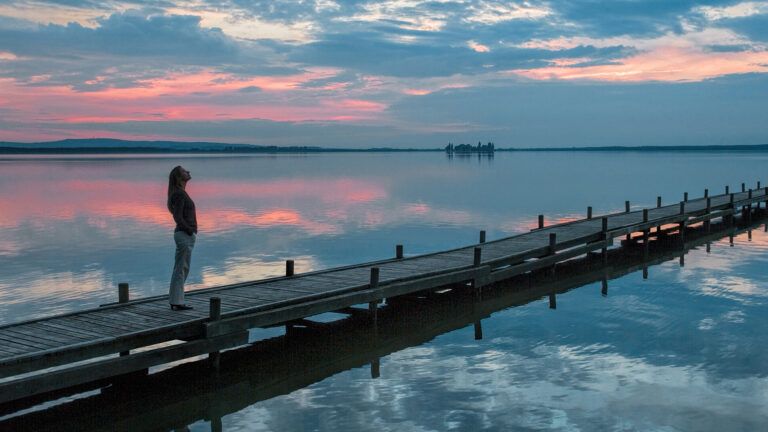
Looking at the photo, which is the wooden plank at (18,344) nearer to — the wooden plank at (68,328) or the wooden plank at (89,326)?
the wooden plank at (68,328)

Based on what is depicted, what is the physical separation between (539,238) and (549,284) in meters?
2.60

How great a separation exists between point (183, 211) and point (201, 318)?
195 centimetres

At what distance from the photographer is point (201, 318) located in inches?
472

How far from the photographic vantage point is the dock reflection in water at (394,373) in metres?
10.7

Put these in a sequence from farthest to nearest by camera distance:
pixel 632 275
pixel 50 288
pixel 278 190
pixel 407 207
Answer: pixel 278 190 < pixel 407 207 < pixel 632 275 < pixel 50 288

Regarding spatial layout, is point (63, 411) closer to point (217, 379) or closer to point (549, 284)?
point (217, 379)

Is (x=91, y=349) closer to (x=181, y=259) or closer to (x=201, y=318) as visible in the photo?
(x=201, y=318)

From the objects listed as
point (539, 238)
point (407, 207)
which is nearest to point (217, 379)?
point (539, 238)

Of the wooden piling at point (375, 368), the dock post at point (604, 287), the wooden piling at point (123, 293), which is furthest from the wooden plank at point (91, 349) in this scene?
the dock post at point (604, 287)

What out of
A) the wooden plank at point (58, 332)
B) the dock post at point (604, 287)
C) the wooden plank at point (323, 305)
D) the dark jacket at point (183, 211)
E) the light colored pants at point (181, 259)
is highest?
the dark jacket at point (183, 211)

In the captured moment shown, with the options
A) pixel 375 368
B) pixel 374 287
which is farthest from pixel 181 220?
pixel 374 287

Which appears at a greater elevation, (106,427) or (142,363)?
(142,363)

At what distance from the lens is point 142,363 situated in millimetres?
11102

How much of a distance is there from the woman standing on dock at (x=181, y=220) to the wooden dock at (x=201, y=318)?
76cm
